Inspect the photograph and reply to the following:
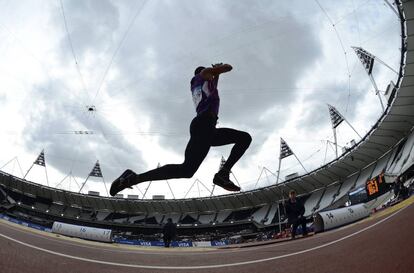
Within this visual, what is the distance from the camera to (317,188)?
127 ft

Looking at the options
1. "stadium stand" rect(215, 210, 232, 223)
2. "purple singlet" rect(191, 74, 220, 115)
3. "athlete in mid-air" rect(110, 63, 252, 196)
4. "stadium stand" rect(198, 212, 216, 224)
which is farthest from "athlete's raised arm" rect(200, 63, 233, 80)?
"stadium stand" rect(198, 212, 216, 224)

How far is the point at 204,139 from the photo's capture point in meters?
3.94

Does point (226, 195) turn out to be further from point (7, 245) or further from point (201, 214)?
point (7, 245)

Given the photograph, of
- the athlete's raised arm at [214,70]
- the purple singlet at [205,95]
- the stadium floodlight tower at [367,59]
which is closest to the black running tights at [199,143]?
the purple singlet at [205,95]

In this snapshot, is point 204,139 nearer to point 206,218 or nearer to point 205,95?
point 205,95

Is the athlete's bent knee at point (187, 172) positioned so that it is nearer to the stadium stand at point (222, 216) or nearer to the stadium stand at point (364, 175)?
the stadium stand at point (364, 175)

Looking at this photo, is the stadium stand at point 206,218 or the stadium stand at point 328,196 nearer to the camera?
the stadium stand at point 328,196

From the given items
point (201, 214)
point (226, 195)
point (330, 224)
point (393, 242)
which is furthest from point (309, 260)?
point (201, 214)

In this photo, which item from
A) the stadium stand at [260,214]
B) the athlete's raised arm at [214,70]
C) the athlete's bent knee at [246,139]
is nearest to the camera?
the athlete's raised arm at [214,70]

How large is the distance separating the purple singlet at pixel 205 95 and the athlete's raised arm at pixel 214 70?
141 mm

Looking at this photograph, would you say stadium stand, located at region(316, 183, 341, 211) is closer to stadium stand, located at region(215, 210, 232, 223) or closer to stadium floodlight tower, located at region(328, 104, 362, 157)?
stadium floodlight tower, located at region(328, 104, 362, 157)

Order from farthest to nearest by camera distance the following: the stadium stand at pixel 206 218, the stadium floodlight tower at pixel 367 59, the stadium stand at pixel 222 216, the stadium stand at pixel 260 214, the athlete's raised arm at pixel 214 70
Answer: the stadium stand at pixel 206 218 < the stadium stand at pixel 222 216 < the stadium stand at pixel 260 214 < the stadium floodlight tower at pixel 367 59 < the athlete's raised arm at pixel 214 70

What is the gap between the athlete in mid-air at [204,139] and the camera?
3.95m

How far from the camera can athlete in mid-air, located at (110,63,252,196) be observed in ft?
13.0
